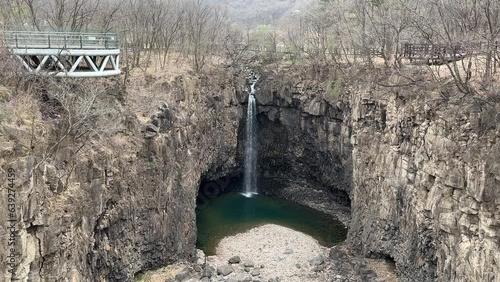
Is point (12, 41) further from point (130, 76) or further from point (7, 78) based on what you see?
point (130, 76)

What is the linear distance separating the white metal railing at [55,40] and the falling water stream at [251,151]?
72.0ft

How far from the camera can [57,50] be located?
2170 cm

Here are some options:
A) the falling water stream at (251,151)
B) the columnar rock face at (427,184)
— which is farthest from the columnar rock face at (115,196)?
the columnar rock face at (427,184)

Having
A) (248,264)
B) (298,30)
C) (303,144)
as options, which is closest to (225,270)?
(248,264)

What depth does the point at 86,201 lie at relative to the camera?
70.5 ft

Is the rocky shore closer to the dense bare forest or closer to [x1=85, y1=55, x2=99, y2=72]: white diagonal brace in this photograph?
[x1=85, y1=55, x2=99, y2=72]: white diagonal brace

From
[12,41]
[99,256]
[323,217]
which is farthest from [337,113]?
[12,41]

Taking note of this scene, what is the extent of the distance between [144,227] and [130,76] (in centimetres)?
1275

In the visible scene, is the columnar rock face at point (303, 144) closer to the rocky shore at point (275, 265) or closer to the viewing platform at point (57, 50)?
the rocky shore at point (275, 265)

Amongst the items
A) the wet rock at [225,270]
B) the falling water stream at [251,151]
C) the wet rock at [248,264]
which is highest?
the falling water stream at [251,151]

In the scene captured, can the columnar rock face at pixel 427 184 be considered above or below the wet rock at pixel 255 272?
above

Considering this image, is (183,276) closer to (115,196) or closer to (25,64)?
(115,196)

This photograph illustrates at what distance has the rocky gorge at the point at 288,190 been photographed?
19094 millimetres

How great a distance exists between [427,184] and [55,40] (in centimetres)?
2115
